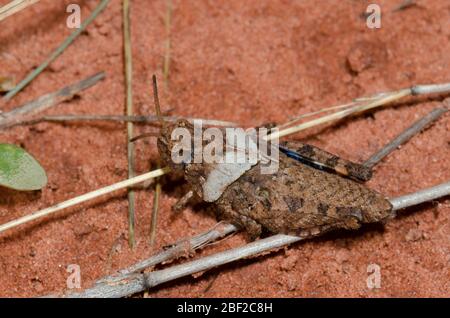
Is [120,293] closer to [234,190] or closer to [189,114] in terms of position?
[234,190]

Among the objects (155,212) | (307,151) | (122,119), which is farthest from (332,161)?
(122,119)

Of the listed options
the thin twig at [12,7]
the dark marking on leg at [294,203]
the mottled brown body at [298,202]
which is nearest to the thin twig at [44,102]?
the thin twig at [12,7]

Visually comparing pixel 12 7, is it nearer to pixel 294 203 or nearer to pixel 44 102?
pixel 44 102

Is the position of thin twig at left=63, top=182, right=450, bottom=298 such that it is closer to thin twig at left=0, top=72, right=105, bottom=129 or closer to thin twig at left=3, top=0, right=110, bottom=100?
thin twig at left=0, top=72, right=105, bottom=129

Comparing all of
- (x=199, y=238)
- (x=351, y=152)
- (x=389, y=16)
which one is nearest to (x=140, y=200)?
(x=199, y=238)

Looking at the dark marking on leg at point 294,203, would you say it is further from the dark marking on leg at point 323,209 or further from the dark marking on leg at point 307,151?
the dark marking on leg at point 307,151
